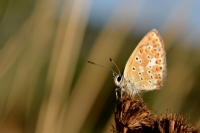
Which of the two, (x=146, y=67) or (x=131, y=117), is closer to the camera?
(x=131, y=117)

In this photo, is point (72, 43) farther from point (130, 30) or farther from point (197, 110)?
point (197, 110)

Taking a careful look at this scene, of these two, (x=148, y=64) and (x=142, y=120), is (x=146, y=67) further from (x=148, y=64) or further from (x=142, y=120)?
(x=142, y=120)

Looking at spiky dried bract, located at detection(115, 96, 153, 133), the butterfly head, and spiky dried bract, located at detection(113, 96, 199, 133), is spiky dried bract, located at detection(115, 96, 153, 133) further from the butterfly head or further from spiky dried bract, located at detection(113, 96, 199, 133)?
the butterfly head

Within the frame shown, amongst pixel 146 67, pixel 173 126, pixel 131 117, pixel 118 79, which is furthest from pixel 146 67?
pixel 173 126

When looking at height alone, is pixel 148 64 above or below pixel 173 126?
above

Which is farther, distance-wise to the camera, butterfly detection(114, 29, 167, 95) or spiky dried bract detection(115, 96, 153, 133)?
butterfly detection(114, 29, 167, 95)

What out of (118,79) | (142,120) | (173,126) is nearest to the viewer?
(173,126)

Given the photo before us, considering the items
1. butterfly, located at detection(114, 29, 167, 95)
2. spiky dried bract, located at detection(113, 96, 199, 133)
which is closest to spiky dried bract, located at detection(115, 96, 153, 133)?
spiky dried bract, located at detection(113, 96, 199, 133)
